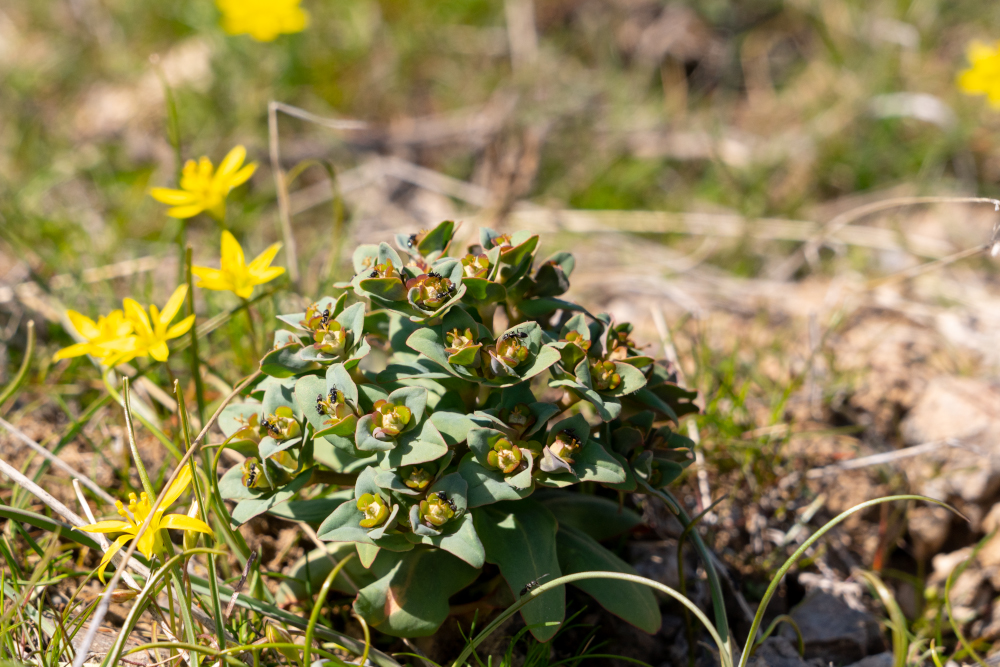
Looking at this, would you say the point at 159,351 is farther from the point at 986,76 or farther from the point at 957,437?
the point at 986,76

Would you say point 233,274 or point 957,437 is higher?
point 233,274

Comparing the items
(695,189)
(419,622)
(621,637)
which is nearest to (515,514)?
(419,622)

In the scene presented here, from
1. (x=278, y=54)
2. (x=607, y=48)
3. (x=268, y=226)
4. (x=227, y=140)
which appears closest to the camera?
(x=268, y=226)

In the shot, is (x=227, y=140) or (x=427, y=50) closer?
(x=227, y=140)

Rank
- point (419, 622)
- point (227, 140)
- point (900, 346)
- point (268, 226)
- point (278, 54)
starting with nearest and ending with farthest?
point (419, 622), point (900, 346), point (268, 226), point (227, 140), point (278, 54)

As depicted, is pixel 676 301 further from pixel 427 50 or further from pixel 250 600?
pixel 427 50

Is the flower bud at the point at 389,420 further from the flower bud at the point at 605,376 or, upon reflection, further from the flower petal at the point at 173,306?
the flower petal at the point at 173,306

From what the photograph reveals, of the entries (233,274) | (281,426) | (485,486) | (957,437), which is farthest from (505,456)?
(957,437)
